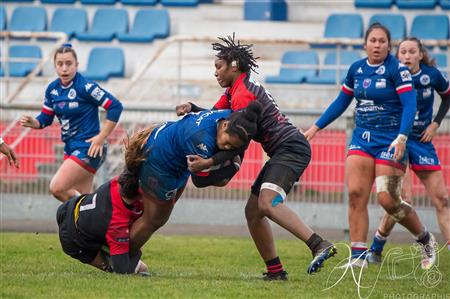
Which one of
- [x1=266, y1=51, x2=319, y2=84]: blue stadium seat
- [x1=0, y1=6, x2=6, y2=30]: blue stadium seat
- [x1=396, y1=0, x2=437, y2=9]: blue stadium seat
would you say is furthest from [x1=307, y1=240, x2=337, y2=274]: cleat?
[x1=0, y1=6, x2=6, y2=30]: blue stadium seat

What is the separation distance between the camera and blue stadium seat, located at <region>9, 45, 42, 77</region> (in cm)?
2270

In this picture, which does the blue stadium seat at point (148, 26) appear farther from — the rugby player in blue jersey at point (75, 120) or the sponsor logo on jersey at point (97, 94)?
the sponsor logo on jersey at point (97, 94)

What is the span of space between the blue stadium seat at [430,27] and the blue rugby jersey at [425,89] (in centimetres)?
1042

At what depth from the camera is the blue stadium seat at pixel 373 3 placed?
75.9 feet

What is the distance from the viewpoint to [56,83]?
12.6 metres

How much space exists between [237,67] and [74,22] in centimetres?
1531

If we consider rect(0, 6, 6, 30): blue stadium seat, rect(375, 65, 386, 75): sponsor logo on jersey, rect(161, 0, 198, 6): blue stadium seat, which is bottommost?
rect(0, 6, 6, 30): blue stadium seat

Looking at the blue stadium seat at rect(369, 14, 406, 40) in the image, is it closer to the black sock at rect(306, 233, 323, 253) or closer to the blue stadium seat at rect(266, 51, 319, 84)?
the blue stadium seat at rect(266, 51, 319, 84)

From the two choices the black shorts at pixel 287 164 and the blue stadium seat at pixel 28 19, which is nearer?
the black shorts at pixel 287 164

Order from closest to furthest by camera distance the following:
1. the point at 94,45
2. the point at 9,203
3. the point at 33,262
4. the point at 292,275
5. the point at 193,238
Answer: the point at 292,275
the point at 33,262
the point at 193,238
the point at 9,203
the point at 94,45

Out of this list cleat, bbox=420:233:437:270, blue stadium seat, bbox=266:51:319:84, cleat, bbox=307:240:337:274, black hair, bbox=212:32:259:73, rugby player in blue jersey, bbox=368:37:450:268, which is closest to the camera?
cleat, bbox=307:240:337:274

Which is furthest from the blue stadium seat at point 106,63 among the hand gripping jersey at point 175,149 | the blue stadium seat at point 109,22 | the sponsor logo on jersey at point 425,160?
the hand gripping jersey at point 175,149

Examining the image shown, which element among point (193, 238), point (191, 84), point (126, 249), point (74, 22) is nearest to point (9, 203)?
point (193, 238)

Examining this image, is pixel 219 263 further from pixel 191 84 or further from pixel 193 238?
pixel 191 84
